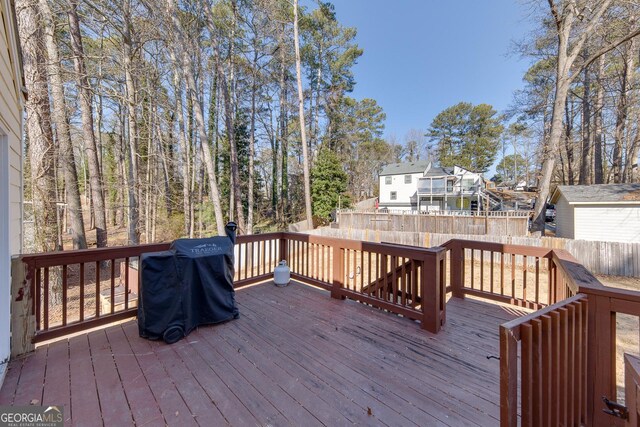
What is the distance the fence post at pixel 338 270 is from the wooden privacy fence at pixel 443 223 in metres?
9.76

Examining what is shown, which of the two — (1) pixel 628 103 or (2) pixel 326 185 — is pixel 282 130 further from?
(1) pixel 628 103

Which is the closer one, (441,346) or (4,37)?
(4,37)

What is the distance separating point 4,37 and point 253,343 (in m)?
3.34

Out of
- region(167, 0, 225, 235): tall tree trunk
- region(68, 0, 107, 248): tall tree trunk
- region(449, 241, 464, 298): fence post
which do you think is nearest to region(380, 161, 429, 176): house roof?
region(167, 0, 225, 235): tall tree trunk

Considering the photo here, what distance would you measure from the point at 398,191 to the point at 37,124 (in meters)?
23.6

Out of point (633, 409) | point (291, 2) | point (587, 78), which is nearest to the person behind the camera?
point (633, 409)

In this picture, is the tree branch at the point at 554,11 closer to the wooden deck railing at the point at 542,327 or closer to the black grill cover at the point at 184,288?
the wooden deck railing at the point at 542,327

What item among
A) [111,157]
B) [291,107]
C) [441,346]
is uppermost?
[291,107]

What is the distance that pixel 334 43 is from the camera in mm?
16500

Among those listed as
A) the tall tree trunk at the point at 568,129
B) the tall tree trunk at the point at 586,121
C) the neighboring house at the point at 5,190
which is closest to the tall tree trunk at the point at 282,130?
the neighboring house at the point at 5,190

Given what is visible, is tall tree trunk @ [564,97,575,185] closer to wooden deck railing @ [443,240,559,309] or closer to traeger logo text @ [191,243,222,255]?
wooden deck railing @ [443,240,559,309]

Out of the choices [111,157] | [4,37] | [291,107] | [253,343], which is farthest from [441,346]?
[111,157]

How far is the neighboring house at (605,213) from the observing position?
9.36 metres

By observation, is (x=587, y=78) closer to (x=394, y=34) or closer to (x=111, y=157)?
(x=394, y=34)
